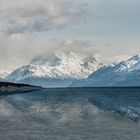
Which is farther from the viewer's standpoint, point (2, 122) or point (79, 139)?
point (2, 122)

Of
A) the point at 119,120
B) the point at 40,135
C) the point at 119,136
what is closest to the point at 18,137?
the point at 40,135

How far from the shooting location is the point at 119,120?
321 feet

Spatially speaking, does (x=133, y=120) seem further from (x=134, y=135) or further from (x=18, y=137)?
(x=18, y=137)

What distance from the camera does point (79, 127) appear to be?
280ft

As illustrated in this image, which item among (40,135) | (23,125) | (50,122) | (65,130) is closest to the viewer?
(40,135)

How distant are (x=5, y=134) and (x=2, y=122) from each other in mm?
20954

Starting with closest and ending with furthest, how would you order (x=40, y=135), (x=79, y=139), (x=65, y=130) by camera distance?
(x=79, y=139), (x=40, y=135), (x=65, y=130)

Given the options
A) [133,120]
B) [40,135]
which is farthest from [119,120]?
[40,135]

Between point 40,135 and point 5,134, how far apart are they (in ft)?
18.9

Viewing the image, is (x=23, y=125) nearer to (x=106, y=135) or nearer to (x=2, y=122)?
(x=2, y=122)

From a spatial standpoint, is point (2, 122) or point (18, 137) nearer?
point (18, 137)

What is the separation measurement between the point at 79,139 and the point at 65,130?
37.9 ft

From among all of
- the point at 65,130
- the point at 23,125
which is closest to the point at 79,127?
the point at 65,130

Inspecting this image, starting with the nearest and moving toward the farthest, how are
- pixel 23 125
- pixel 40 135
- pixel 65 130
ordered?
1. pixel 40 135
2. pixel 65 130
3. pixel 23 125
